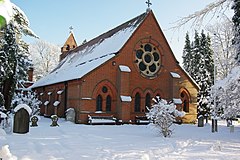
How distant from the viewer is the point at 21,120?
16234 mm

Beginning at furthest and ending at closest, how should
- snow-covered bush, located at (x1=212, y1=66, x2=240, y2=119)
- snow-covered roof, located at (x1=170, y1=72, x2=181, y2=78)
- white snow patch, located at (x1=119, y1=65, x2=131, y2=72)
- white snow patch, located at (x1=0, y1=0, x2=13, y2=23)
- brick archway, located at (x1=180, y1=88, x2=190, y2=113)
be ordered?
brick archway, located at (x1=180, y1=88, x2=190, y2=113)
snow-covered roof, located at (x1=170, y1=72, x2=181, y2=78)
white snow patch, located at (x1=119, y1=65, x2=131, y2=72)
snow-covered bush, located at (x1=212, y1=66, x2=240, y2=119)
white snow patch, located at (x1=0, y1=0, x2=13, y2=23)

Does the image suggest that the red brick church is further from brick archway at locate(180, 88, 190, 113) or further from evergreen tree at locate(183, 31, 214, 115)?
evergreen tree at locate(183, 31, 214, 115)

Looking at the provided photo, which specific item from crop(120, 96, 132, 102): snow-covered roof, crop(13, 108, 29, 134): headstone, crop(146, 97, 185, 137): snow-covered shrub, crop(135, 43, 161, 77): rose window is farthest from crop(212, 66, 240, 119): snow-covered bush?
crop(135, 43, 161, 77): rose window

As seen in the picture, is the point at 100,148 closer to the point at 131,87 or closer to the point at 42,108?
the point at 131,87

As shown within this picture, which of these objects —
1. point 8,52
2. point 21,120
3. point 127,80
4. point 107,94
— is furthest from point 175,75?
point 21,120

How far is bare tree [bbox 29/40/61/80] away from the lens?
66.1 meters

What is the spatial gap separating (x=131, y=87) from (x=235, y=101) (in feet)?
60.5

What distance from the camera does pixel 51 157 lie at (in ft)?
30.6

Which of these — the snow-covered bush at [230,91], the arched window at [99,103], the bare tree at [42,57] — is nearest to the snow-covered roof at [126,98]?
the arched window at [99,103]

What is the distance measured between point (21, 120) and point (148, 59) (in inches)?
702

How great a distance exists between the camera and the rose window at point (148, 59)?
30312 millimetres

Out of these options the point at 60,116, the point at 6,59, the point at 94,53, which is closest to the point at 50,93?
the point at 60,116

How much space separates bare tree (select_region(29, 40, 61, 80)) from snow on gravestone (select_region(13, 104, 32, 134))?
50.3 meters

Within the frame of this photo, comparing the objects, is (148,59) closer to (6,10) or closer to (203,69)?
(203,69)
